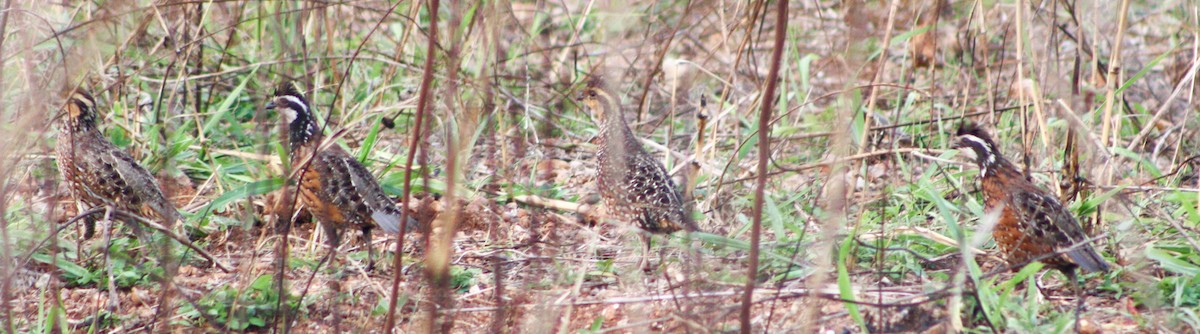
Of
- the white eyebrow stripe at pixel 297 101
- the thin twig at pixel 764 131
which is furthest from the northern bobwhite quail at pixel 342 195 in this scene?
the thin twig at pixel 764 131

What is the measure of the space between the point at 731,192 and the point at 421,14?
363 cm

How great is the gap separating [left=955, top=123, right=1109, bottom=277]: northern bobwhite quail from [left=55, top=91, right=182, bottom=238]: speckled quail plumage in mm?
3862

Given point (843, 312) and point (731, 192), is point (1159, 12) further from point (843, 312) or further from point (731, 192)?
point (843, 312)

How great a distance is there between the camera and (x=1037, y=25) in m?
8.31

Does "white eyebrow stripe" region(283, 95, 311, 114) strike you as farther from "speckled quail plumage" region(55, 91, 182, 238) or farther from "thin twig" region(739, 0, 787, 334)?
"thin twig" region(739, 0, 787, 334)

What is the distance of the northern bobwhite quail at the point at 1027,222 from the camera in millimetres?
4223

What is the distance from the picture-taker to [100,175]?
5422mm

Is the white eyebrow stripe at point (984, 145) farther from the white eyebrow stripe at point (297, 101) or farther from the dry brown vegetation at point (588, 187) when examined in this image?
the white eyebrow stripe at point (297, 101)

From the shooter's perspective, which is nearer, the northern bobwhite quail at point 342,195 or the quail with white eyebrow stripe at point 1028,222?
the quail with white eyebrow stripe at point 1028,222

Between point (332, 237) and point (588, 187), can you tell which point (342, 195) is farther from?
point (588, 187)

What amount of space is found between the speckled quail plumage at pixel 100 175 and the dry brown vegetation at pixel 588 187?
0.43 feet

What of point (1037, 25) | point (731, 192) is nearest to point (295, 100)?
point (731, 192)

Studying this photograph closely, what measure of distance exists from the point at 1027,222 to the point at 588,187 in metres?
2.56

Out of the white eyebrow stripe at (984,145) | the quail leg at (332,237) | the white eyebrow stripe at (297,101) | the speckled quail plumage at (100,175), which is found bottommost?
the quail leg at (332,237)
